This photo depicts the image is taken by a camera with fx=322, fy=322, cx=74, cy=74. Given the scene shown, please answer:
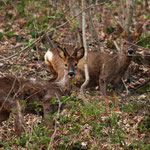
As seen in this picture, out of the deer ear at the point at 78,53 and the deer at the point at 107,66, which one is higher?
the deer ear at the point at 78,53

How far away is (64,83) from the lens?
6.72 metres

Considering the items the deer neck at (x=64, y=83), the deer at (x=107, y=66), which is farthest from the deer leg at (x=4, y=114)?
the deer at (x=107, y=66)

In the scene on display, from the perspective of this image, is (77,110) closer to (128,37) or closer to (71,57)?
(71,57)

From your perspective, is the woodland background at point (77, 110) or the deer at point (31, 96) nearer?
the woodland background at point (77, 110)

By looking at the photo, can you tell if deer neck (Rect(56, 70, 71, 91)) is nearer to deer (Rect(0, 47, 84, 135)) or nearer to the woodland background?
deer (Rect(0, 47, 84, 135))

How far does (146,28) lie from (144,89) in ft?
16.5

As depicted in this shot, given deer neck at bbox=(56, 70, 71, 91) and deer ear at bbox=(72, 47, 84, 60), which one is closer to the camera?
deer neck at bbox=(56, 70, 71, 91)

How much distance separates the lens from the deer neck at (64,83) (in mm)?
6574

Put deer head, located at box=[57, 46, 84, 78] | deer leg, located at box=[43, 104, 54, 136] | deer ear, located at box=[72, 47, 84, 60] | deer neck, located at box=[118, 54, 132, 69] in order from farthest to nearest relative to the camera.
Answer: deer neck, located at box=[118, 54, 132, 69] → deer ear, located at box=[72, 47, 84, 60] → deer head, located at box=[57, 46, 84, 78] → deer leg, located at box=[43, 104, 54, 136]

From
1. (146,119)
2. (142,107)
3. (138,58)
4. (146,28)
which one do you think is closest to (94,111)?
(146,119)

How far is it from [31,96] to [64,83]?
1.17m

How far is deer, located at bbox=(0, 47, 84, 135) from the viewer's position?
5230 millimetres

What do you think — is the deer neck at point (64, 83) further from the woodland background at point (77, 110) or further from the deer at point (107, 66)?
the deer at point (107, 66)

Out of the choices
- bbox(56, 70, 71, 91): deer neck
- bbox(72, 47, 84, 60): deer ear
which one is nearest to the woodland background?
bbox(56, 70, 71, 91): deer neck
